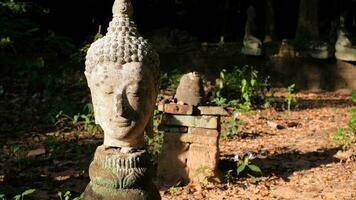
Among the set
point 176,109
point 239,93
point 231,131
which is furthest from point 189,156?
point 239,93

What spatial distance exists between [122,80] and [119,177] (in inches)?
24.6

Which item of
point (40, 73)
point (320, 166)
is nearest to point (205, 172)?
point (320, 166)

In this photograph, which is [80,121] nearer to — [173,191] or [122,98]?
[173,191]

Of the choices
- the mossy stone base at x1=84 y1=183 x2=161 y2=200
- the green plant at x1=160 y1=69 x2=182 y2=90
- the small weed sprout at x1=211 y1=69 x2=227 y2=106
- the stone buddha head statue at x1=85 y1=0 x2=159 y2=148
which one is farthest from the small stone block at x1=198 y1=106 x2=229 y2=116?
the green plant at x1=160 y1=69 x2=182 y2=90

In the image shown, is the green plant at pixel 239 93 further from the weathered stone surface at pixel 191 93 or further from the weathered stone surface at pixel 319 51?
the weathered stone surface at pixel 319 51

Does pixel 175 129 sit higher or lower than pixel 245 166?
higher

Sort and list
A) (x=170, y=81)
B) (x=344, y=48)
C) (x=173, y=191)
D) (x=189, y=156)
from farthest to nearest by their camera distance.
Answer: (x=344, y=48)
(x=170, y=81)
(x=189, y=156)
(x=173, y=191)

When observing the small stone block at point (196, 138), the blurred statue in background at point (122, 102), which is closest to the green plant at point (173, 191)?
the small stone block at point (196, 138)

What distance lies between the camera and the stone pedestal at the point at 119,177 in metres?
3.19

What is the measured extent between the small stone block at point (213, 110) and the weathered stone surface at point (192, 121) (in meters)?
0.06

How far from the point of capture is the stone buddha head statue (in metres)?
3.14

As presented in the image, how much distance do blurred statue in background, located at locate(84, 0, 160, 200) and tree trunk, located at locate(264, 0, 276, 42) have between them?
11.7 meters

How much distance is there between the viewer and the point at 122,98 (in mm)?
3146

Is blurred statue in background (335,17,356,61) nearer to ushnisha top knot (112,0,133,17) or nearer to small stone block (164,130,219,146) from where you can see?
small stone block (164,130,219,146)
